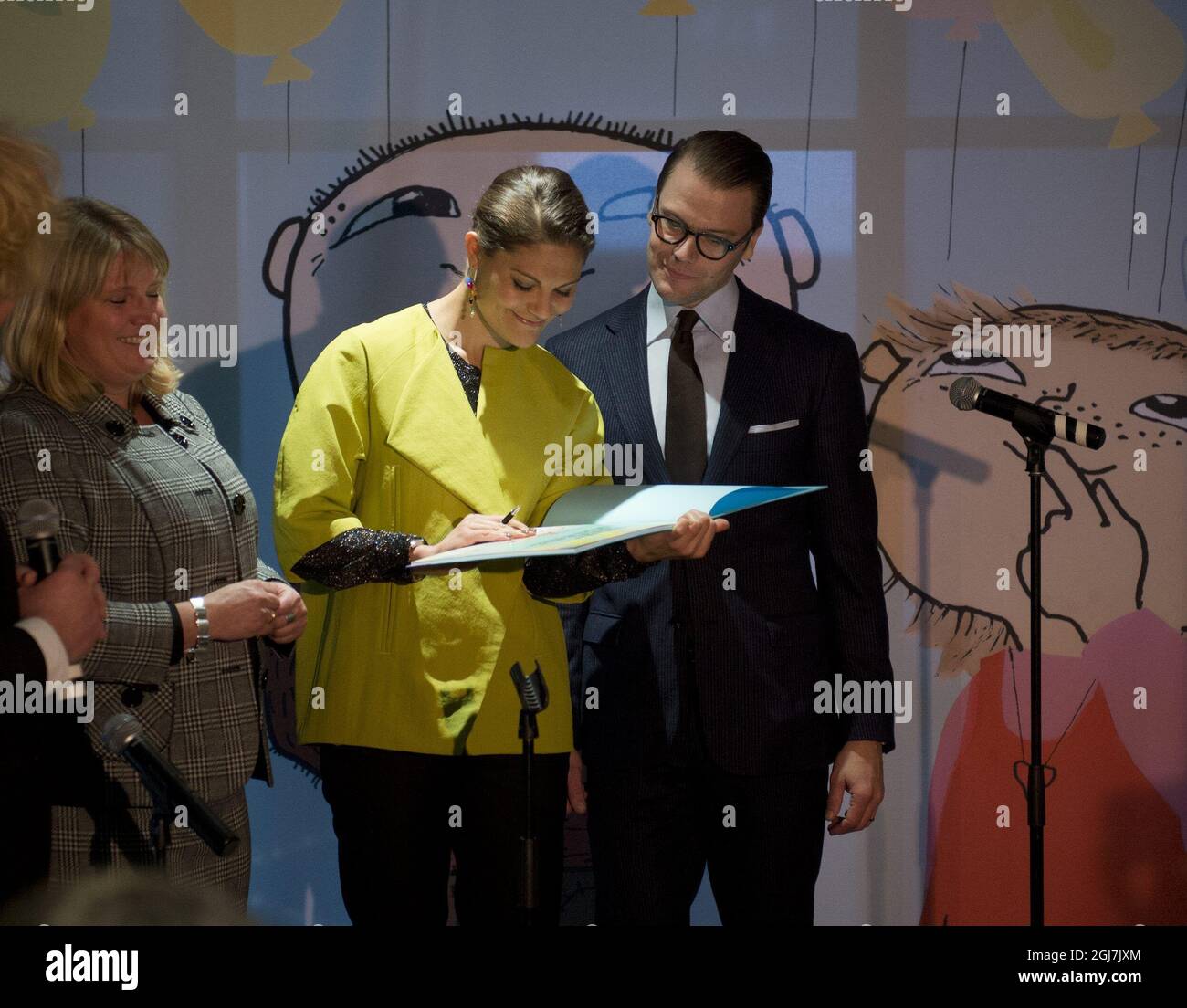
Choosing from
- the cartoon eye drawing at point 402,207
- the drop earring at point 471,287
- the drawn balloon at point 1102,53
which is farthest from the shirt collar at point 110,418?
the drawn balloon at point 1102,53

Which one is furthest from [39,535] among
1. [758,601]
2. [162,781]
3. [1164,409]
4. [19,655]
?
[1164,409]

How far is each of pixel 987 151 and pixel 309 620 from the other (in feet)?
7.56

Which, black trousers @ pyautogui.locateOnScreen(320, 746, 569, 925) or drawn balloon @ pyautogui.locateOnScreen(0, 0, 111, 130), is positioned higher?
drawn balloon @ pyautogui.locateOnScreen(0, 0, 111, 130)

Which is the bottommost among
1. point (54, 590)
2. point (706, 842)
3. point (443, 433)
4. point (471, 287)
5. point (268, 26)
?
point (706, 842)

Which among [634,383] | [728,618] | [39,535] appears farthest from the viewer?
[634,383]

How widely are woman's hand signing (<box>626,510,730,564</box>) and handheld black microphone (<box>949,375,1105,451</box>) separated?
2.50 feet

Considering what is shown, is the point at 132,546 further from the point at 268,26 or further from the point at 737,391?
the point at 268,26

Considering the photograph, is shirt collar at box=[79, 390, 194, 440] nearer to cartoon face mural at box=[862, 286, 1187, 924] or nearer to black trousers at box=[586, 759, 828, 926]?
black trousers at box=[586, 759, 828, 926]

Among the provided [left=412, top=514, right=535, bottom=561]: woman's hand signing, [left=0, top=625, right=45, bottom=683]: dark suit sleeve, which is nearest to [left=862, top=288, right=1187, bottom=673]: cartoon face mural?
[left=412, top=514, right=535, bottom=561]: woman's hand signing

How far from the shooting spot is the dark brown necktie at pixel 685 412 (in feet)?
9.71

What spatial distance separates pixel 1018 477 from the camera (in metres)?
3.66

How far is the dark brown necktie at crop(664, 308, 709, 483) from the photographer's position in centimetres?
296

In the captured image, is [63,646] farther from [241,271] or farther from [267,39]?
[267,39]

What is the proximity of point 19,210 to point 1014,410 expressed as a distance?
2174 mm
